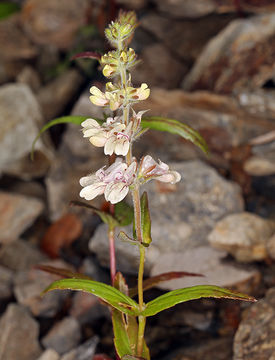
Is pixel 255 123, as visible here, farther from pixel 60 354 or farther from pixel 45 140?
pixel 60 354

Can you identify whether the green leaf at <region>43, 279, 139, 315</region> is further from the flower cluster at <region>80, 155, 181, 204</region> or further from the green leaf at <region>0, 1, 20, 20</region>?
the green leaf at <region>0, 1, 20, 20</region>

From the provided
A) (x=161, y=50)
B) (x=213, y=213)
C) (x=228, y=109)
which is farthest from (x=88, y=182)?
(x=161, y=50)

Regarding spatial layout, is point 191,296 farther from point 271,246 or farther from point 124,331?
point 271,246

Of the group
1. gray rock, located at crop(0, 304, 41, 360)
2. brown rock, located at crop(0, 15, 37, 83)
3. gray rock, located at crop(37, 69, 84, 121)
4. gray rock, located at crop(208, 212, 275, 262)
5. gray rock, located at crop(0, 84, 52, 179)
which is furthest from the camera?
brown rock, located at crop(0, 15, 37, 83)

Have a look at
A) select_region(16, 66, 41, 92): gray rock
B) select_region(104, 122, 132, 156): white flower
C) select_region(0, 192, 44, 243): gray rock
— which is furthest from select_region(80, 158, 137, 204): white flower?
select_region(16, 66, 41, 92): gray rock

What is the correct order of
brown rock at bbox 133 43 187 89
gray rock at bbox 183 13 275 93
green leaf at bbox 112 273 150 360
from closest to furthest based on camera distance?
green leaf at bbox 112 273 150 360, gray rock at bbox 183 13 275 93, brown rock at bbox 133 43 187 89
